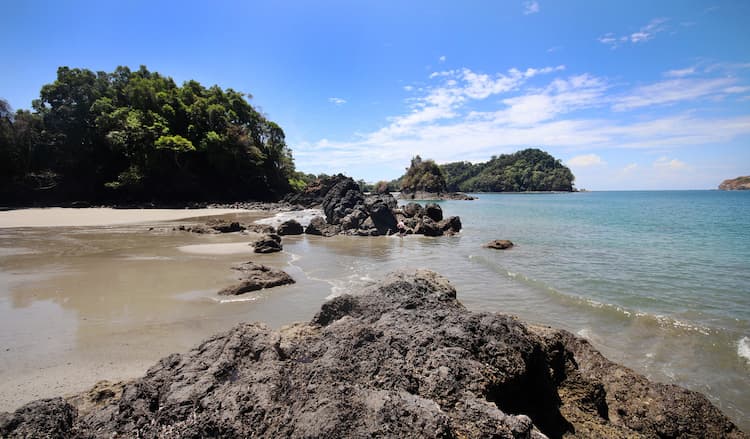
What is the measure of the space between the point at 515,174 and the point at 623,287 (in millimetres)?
148827

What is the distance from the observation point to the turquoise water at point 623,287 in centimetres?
575

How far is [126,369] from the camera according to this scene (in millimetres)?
4633

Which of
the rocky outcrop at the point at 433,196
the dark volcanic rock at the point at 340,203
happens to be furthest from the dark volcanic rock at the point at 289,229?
the rocky outcrop at the point at 433,196

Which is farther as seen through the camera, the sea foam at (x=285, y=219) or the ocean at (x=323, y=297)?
the sea foam at (x=285, y=219)

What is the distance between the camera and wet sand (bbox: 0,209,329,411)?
4663 millimetres

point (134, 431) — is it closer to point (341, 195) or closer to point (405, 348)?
point (405, 348)

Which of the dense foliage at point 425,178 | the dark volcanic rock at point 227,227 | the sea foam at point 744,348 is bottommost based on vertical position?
the sea foam at point 744,348

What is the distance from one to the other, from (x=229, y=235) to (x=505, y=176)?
477 feet

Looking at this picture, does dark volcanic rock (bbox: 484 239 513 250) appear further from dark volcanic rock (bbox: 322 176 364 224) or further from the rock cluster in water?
dark volcanic rock (bbox: 322 176 364 224)

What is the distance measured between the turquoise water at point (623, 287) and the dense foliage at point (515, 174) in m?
136

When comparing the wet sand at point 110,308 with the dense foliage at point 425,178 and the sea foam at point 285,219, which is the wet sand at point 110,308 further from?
the dense foliage at point 425,178

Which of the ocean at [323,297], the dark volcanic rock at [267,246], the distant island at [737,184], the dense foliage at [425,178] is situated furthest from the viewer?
the distant island at [737,184]

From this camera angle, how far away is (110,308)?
7.00 metres

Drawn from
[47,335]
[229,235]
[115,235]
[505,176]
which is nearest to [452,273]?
[47,335]
